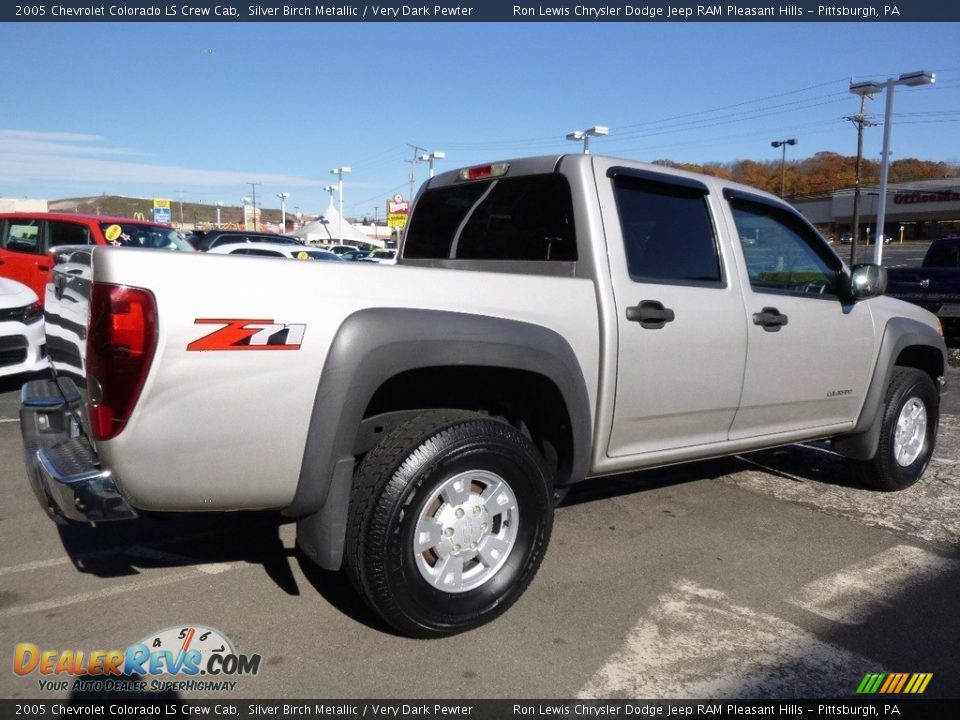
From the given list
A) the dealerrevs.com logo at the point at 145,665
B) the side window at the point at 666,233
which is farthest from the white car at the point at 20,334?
the side window at the point at 666,233

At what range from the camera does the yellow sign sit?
34.9 ft

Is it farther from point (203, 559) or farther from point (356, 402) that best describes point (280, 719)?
point (203, 559)

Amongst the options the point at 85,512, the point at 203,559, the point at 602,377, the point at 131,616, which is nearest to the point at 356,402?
the point at 85,512

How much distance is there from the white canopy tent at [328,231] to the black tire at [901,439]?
42.6 meters

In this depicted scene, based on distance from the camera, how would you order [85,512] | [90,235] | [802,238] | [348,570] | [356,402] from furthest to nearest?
[90,235]
[802,238]
[348,570]
[356,402]
[85,512]

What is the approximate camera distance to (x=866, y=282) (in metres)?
4.51

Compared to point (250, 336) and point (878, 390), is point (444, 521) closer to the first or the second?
point (250, 336)

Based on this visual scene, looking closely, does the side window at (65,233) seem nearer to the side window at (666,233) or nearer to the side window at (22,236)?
the side window at (22,236)


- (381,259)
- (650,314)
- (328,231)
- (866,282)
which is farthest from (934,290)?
(328,231)

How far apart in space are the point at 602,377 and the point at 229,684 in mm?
1897

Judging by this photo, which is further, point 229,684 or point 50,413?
point 50,413

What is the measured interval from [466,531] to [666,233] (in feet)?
5.95

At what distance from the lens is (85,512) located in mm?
2580

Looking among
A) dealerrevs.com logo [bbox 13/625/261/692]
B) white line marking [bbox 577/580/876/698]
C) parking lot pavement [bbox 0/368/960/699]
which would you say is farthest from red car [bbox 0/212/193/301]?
white line marking [bbox 577/580/876/698]
